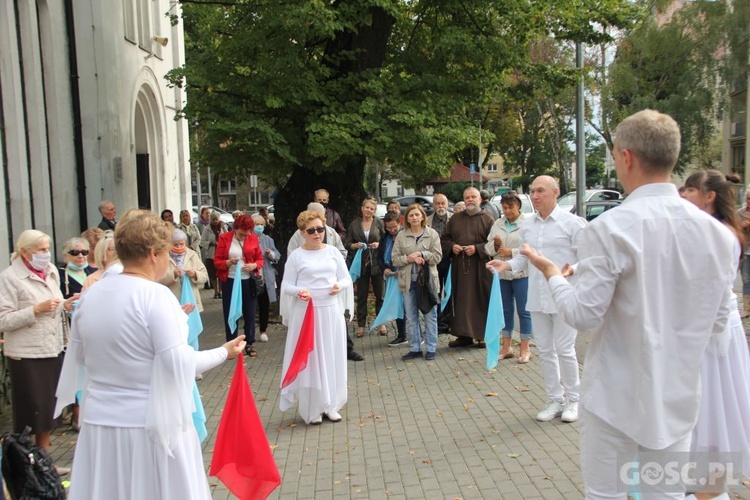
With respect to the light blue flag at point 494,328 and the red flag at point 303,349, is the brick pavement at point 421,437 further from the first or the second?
the red flag at point 303,349

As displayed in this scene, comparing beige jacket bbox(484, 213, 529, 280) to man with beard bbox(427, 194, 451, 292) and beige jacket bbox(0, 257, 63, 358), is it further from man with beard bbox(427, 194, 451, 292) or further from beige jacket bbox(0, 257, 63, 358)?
beige jacket bbox(0, 257, 63, 358)

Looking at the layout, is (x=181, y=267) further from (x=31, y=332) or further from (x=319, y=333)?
(x=31, y=332)

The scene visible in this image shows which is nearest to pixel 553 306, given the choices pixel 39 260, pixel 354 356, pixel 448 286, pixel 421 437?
pixel 421 437

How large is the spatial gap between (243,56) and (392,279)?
197 inches

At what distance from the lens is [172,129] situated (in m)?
21.5

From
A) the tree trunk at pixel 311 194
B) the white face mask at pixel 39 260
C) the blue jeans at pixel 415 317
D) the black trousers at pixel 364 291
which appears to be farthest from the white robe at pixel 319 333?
the tree trunk at pixel 311 194

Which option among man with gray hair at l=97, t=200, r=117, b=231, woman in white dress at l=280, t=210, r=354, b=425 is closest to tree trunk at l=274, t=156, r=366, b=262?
man with gray hair at l=97, t=200, r=117, b=231

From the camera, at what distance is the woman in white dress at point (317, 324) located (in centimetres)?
687

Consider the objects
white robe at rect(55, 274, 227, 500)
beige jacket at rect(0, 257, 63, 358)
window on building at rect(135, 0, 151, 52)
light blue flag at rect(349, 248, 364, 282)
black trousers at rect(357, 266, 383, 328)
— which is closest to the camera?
white robe at rect(55, 274, 227, 500)

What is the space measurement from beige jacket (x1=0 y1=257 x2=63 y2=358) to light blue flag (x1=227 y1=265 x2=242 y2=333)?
11.9 ft

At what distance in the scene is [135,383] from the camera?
3246 millimetres

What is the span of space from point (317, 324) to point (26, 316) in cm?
261

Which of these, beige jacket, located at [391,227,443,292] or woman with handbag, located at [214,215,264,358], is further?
woman with handbag, located at [214,215,264,358]

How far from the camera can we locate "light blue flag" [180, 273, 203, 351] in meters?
8.07
